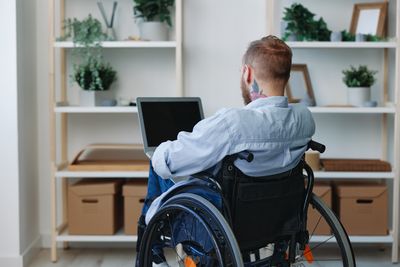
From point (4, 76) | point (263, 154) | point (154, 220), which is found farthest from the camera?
point (4, 76)

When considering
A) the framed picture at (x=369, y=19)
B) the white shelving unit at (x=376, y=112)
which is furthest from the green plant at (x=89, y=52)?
the framed picture at (x=369, y=19)

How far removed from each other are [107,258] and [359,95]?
1601mm

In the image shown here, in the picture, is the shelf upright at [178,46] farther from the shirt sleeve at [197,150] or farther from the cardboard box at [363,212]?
the shirt sleeve at [197,150]

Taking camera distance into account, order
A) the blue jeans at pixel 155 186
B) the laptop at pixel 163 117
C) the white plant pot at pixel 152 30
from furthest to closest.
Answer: the white plant pot at pixel 152 30 → the laptop at pixel 163 117 → the blue jeans at pixel 155 186

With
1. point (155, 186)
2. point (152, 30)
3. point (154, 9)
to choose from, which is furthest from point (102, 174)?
point (155, 186)

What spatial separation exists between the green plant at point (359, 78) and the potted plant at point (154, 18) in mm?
997

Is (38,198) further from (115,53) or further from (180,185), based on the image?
(180,185)

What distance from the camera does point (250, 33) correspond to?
351 centimetres

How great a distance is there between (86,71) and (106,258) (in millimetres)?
1003

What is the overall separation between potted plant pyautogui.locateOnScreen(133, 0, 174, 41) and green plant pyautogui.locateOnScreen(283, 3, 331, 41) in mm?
630

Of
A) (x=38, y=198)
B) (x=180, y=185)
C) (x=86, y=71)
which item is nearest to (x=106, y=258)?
(x=38, y=198)

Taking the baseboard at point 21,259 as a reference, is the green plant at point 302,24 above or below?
above

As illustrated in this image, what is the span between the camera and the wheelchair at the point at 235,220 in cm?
180

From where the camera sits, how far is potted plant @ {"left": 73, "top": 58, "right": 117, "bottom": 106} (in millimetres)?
3307
